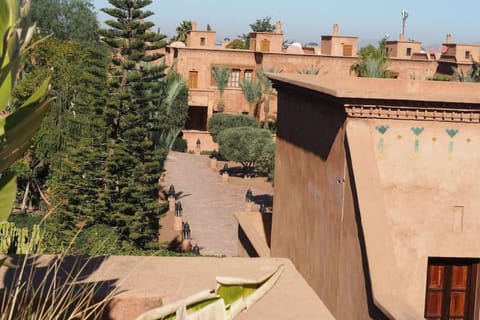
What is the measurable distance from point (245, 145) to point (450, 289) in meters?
23.5

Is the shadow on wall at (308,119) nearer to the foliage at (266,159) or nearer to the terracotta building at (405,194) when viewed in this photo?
the terracotta building at (405,194)

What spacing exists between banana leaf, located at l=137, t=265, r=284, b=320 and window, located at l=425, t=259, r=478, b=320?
15.1 feet

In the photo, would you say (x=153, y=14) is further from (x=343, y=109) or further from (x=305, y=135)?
(x=343, y=109)

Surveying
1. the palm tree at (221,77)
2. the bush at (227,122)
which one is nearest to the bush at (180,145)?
the bush at (227,122)

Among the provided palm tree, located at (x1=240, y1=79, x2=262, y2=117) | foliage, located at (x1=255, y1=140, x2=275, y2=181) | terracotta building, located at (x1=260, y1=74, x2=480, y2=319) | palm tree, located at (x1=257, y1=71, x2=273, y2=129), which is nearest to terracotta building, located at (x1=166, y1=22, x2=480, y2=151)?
palm tree, located at (x1=257, y1=71, x2=273, y2=129)

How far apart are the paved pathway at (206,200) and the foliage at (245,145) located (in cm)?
116

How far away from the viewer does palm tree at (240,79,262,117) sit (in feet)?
125

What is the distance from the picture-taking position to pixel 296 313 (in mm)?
4211

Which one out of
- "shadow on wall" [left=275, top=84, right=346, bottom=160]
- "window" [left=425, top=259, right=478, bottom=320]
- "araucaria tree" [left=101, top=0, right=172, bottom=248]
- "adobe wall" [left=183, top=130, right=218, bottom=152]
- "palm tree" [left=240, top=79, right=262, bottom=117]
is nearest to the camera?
"window" [left=425, top=259, right=478, bottom=320]

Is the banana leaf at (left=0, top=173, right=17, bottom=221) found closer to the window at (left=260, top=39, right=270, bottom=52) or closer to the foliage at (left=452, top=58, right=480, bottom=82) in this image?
the foliage at (left=452, top=58, right=480, bottom=82)

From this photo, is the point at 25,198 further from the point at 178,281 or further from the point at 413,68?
the point at 413,68

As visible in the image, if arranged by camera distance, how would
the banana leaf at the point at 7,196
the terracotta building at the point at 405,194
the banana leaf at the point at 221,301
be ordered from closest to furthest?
the banana leaf at the point at 221,301
the banana leaf at the point at 7,196
the terracotta building at the point at 405,194

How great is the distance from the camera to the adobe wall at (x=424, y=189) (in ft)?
22.0


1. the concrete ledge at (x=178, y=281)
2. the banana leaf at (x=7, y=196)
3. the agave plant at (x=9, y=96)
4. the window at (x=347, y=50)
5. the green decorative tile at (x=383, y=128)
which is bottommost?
the concrete ledge at (x=178, y=281)
